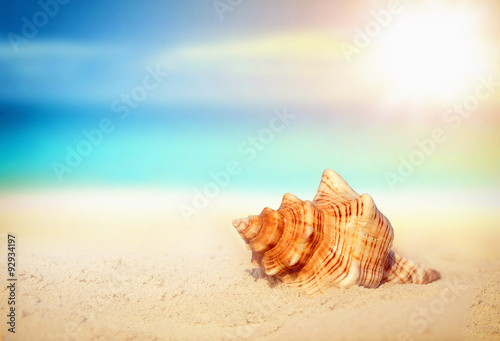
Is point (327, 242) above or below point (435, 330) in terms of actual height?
above

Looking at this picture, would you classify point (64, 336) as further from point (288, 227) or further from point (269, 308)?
point (288, 227)

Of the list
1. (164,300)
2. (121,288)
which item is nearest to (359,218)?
(164,300)

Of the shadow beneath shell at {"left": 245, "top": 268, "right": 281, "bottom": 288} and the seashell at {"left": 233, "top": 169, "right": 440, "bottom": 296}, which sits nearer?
the seashell at {"left": 233, "top": 169, "right": 440, "bottom": 296}

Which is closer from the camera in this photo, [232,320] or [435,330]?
[435,330]

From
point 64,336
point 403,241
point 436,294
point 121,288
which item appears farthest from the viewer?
point 403,241

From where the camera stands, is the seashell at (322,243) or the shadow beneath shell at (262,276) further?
the shadow beneath shell at (262,276)

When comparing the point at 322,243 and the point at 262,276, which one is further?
the point at 262,276

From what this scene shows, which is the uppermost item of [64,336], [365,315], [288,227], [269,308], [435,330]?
[288,227]

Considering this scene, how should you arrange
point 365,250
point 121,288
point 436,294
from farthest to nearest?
point 121,288 < point 365,250 < point 436,294
